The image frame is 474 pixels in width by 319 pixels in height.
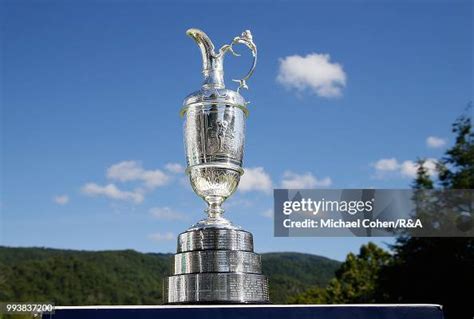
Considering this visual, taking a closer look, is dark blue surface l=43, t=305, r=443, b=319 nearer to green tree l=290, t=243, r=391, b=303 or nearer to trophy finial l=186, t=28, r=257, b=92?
trophy finial l=186, t=28, r=257, b=92

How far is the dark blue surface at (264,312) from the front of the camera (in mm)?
3684

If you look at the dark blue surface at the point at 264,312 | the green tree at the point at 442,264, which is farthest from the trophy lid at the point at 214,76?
the green tree at the point at 442,264

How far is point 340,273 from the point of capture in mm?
30172

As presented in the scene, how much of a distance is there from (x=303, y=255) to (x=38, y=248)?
87.3 ft

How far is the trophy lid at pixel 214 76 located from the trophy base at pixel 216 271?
973 millimetres

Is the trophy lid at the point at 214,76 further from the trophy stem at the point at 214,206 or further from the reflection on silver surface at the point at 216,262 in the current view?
the reflection on silver surface at the point at 216,262

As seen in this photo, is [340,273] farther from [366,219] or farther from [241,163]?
[241,163]

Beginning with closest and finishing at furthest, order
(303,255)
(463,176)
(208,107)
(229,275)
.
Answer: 1. (229,275)
2. (208,107)
3. (463,176)
4. (303,255)

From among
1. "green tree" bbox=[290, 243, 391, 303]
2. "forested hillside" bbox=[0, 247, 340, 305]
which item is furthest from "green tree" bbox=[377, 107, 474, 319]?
"forested hillside" bbox=[0, 247, 340, 305]

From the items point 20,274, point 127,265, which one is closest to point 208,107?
point 20,274

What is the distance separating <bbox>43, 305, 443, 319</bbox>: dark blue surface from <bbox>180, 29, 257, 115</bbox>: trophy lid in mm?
1639

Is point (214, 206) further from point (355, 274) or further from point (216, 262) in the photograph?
point (355, 274)

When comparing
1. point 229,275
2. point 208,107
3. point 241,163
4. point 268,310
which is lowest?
point 268,310

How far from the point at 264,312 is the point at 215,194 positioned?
4.18ft
